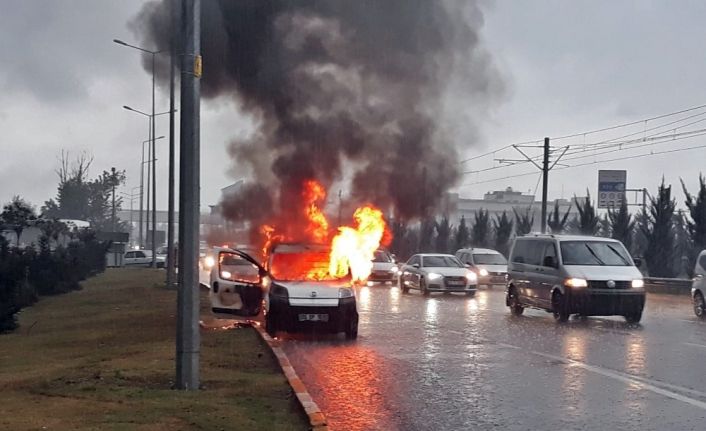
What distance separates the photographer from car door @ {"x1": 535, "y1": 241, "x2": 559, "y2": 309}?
757 inches

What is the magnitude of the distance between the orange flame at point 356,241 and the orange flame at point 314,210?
456 mm

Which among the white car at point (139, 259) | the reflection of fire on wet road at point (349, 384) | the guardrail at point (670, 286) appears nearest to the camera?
the reflection of fire on wet road at point (349, 384)

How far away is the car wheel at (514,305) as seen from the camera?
2100 centimetres

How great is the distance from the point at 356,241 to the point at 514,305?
4.17 metres

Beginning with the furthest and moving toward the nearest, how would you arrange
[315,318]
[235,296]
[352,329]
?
[235,296]
[352,329]
[315,318]

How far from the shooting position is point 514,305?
2117 centimetres

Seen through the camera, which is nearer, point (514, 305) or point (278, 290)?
point (278, 290)

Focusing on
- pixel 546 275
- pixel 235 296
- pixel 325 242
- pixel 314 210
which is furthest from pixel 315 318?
pixel 546 275

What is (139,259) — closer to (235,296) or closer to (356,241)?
(356,241)

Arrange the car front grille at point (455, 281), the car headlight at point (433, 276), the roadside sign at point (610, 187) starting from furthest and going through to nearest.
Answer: the roadside sign at point (610, 187), the car headlight at point (433, 276), the car front grille at point (455, 281)

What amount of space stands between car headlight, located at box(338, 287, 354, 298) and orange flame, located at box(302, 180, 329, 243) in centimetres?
493

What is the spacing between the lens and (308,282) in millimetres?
16000

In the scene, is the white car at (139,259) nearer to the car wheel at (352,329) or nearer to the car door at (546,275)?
the car door at (546,275)

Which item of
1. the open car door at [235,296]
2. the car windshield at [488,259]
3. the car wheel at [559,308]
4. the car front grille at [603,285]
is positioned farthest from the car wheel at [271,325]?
the car windshield at [488,259]
